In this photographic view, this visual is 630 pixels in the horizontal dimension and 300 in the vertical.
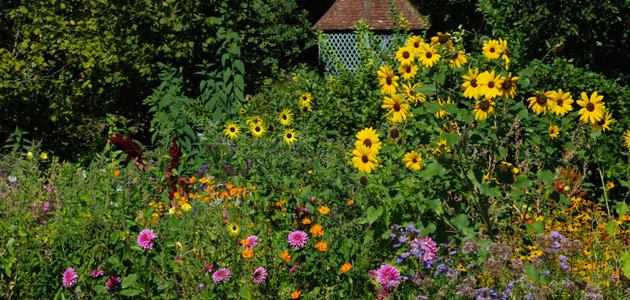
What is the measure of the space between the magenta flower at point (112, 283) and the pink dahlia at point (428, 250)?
4.96ft

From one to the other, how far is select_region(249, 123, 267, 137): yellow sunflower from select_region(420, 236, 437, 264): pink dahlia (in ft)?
8.28

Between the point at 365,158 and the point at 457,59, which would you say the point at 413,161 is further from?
the point at 457,59

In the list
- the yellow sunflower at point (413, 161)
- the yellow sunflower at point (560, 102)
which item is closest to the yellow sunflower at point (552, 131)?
the yellow sunflower at point (560, 102)

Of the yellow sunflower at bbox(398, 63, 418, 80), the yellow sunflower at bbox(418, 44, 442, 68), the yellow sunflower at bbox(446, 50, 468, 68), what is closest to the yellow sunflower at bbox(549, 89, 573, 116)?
the yellow sunflower at bbox(446, 50, 468, 68)

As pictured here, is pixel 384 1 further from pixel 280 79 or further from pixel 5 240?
pixel 5 240

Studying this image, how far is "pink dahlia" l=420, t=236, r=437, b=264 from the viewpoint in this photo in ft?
9.17

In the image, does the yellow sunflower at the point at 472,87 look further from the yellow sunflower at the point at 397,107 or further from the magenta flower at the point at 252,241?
the magenta flower at the point at 252,241

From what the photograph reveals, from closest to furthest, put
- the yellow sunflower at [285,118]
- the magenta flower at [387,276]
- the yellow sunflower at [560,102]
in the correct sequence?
the magenta flower at [387,276]
the yellow sunflower at [560,102]
the yellow sunflower at [285,118]

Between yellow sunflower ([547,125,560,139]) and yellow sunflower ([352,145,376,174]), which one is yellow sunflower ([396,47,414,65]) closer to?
yellow sunflower ([352,145,376,174])

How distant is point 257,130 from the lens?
525 cm

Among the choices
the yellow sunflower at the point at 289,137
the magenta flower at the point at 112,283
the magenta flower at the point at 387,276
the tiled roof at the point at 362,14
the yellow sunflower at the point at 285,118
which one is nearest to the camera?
the magenta flower at the point at 387,276

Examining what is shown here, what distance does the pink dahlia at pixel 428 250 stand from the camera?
2795 millimetres

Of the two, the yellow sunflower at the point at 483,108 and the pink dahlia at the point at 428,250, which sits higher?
the yellow sunflower at the point at 483,108

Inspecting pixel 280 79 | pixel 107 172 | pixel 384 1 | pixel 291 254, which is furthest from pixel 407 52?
pixel 384 1
